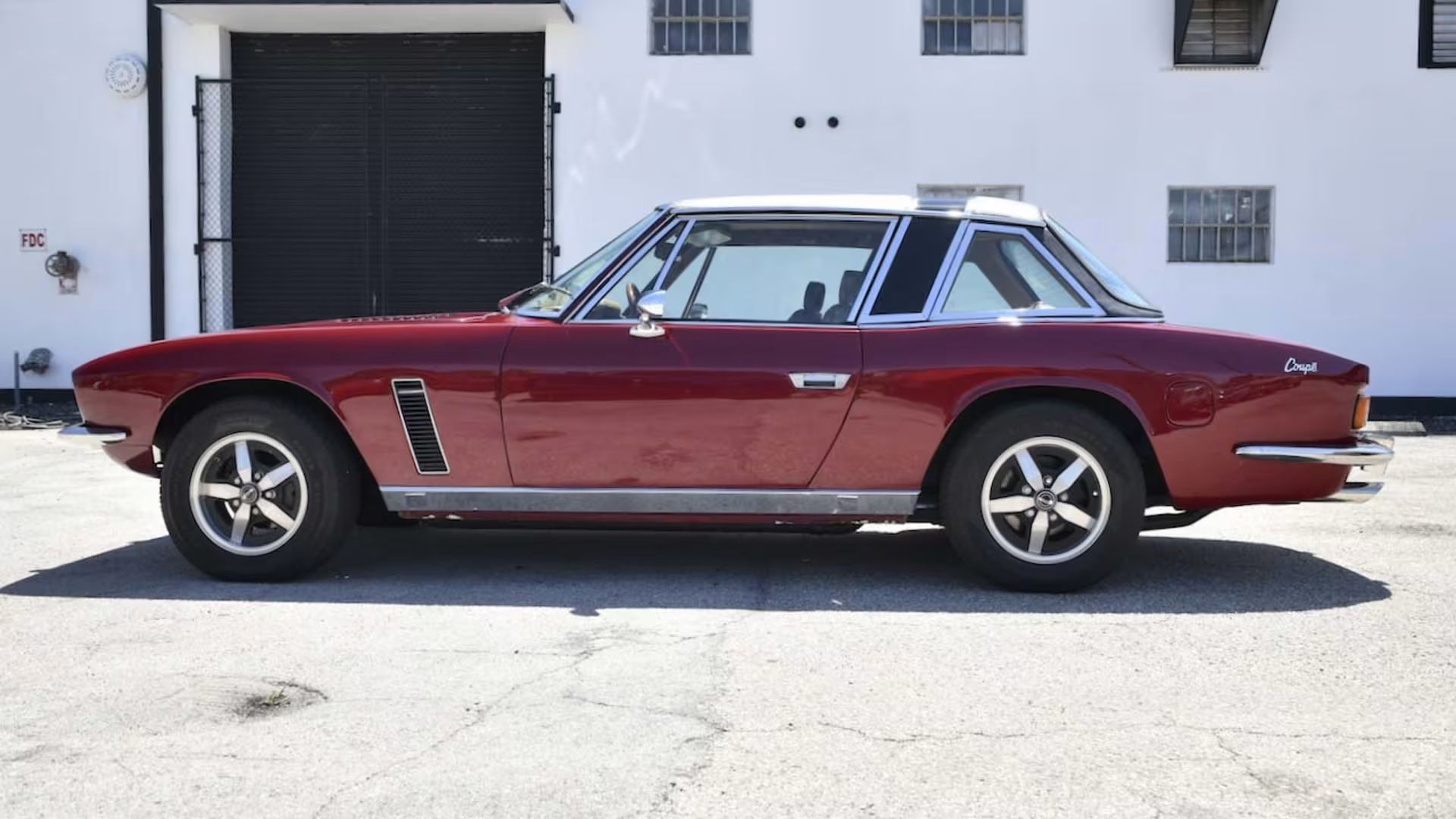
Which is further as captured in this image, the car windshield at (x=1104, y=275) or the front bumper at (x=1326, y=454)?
the car windshield at (x=1104, y=275)

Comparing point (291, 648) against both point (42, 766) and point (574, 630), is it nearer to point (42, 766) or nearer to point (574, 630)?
point (574, 630)

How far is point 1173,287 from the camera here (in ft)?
47.7

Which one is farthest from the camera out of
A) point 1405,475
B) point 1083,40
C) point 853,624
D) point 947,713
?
point 1083,40

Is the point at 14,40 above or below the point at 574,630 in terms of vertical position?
above

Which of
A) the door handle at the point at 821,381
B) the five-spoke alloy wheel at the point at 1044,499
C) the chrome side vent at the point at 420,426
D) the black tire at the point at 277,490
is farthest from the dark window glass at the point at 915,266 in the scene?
the black tire at the point at 277,490

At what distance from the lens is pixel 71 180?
1509 cm

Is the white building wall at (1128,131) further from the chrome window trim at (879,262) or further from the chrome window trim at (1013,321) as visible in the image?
the chrome window trim at (1013,321)

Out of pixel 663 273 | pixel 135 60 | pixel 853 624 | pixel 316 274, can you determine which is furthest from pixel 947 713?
pixel 135 60

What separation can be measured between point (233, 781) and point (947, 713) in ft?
5.70

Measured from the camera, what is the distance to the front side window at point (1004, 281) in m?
5.54

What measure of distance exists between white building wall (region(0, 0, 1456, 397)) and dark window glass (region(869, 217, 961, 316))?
888 cm

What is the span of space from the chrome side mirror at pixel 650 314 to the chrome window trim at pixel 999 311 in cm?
99

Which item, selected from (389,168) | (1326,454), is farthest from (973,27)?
(1326,454)

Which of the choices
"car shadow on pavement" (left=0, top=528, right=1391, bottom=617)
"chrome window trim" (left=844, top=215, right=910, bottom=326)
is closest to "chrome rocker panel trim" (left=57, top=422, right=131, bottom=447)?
"car shadow on pavement" (left=0, top=528, right=1391, bottom=617)
